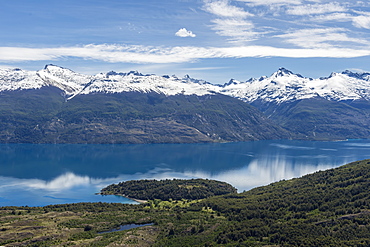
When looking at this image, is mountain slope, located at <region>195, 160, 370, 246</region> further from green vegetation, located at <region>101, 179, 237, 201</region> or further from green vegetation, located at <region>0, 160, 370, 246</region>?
green vegetation, located at <region>101, 179, 237, 201</region>

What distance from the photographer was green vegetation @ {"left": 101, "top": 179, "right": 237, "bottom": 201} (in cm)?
15775

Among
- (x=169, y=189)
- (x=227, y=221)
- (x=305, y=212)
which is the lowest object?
(x=169, y=189)

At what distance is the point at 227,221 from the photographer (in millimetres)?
105562

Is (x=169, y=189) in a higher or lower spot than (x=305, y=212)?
lower

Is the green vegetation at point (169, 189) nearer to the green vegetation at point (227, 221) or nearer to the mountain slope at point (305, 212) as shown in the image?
the green vegetation at point (227, 221)

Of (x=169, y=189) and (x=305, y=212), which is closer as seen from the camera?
(x=305, y=212)

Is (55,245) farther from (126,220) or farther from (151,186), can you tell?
(151,186)

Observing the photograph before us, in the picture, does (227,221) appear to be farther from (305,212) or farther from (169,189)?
(169,189)

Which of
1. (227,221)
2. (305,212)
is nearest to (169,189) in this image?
(227,221)

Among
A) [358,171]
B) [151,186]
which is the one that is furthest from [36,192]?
[358,171]

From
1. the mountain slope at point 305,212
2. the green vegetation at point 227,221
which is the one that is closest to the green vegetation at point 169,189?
the green vegetation at point 227,221

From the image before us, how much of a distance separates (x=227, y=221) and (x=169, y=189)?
60349 mm

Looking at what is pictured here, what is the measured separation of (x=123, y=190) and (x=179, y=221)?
69.7 meters

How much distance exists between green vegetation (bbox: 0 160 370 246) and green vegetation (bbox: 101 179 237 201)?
18.5 m
